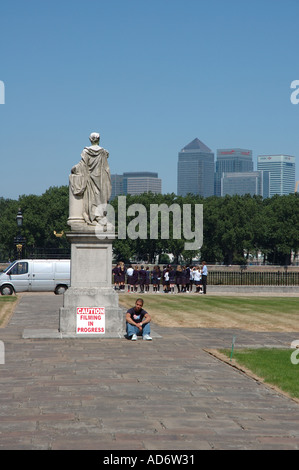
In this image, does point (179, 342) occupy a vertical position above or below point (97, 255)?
below

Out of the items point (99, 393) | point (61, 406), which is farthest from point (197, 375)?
point (61, 406)

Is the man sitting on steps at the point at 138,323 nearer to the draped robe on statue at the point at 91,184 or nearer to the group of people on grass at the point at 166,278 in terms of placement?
the draped robe on statue at the point at 91,184

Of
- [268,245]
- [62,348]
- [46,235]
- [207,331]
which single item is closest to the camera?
[62,348]

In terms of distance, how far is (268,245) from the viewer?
11400 cm

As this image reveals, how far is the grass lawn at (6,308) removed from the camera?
22094mm

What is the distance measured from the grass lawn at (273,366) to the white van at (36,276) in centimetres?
2195

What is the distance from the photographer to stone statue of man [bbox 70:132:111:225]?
1794cm

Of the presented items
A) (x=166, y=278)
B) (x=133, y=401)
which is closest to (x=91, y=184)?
(x=133, y=401)

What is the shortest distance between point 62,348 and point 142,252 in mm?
88809

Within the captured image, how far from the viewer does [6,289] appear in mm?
36625

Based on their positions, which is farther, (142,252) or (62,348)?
(142,252)

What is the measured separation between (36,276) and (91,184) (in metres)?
19.8

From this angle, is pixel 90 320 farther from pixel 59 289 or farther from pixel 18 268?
pixel 18 268
